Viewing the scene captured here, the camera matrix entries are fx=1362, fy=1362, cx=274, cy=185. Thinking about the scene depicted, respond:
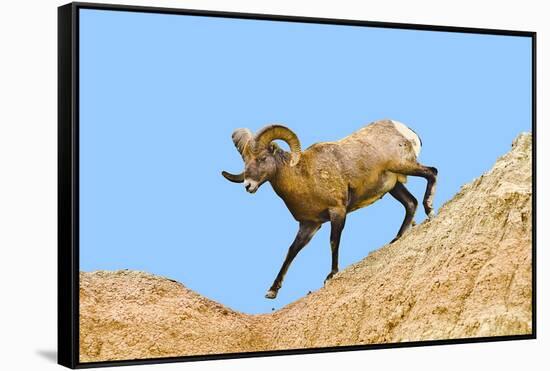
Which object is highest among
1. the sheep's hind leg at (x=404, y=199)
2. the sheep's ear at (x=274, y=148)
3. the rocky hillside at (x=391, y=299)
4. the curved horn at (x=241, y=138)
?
the curved horn at (x=241, y=138)

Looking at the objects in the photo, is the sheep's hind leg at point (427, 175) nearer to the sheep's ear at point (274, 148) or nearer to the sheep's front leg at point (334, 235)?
the sheep's front leg at point (334, 235)

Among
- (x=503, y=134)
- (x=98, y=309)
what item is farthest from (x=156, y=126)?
(x=503, y=134)

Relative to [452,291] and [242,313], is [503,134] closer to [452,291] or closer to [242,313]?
[452,291]

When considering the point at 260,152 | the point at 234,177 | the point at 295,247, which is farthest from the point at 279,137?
the point at 295,247

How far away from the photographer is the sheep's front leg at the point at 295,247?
1064 cm

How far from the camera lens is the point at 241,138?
10.5m

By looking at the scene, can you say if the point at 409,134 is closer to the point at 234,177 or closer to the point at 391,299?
the point at 391,299

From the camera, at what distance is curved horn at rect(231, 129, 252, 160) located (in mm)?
10453

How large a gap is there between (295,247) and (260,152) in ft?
2.64

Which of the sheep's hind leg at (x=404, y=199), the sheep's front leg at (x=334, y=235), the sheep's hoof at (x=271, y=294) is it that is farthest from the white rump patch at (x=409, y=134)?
the sheep's hoof at (x=271, y=294)

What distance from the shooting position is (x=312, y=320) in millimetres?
10758

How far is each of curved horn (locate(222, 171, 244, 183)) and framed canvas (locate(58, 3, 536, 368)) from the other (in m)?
0.01

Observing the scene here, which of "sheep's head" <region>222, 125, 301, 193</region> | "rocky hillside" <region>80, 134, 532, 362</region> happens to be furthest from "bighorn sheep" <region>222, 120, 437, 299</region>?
"rocky hillside" <region>80, 134, 532, 362</region>

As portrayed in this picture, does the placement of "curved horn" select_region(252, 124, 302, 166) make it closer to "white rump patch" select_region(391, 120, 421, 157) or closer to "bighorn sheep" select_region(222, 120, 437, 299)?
"bighorn sheep" select_region(222, 120, 437, 299)
